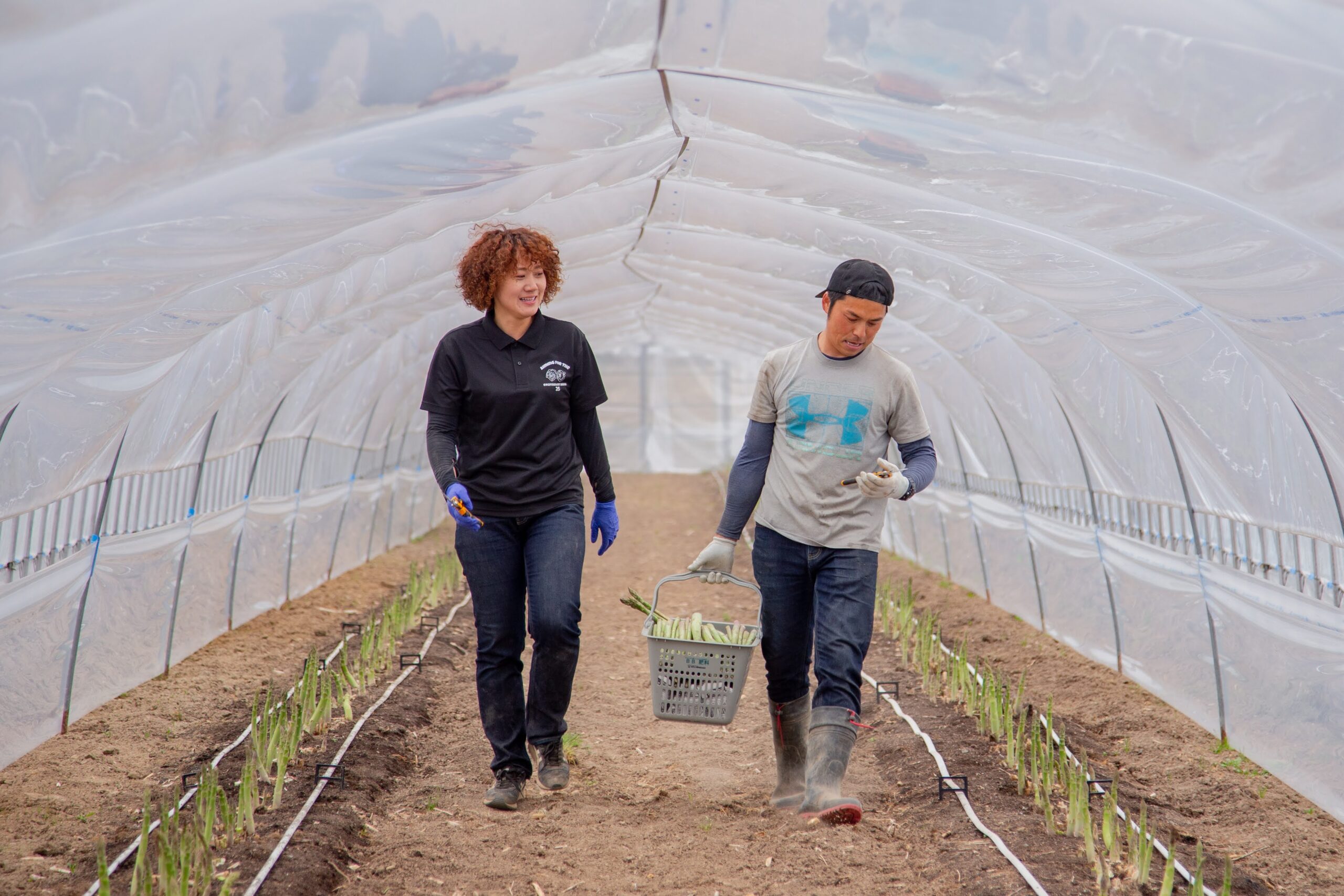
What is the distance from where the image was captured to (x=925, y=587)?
30.3 ft

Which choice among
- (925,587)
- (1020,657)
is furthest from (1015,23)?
(925,587)

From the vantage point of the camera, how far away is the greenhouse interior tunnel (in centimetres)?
301

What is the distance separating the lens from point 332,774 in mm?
3887

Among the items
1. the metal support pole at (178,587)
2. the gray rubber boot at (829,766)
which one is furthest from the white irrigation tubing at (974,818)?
the metal support pole at (178,587)

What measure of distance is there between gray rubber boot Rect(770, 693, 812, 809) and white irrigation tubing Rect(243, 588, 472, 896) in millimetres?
1468

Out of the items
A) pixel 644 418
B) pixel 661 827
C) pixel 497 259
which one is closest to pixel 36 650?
pixel 497 259

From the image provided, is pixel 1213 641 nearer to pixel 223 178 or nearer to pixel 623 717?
pixel 623 717

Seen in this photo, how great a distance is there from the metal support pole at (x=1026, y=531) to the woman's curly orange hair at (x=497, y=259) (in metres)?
4.62

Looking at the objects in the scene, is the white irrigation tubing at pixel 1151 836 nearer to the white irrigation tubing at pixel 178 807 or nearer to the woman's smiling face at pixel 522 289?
the woman's smiling face at pixel 522 289

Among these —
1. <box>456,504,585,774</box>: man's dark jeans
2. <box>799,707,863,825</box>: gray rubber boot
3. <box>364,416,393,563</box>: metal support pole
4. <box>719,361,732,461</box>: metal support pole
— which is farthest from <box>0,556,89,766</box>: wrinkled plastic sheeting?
<box>719,361,732,461</box>: metal support pole

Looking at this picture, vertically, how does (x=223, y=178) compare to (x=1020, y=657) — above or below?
above

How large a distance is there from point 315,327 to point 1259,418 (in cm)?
481

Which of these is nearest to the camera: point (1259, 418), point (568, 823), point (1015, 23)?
point (1015, 23)

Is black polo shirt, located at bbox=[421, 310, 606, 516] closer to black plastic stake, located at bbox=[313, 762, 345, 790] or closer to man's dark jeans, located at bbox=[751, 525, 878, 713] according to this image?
man's dark jeans, located at bbox=[751, 525, 878, 713]
